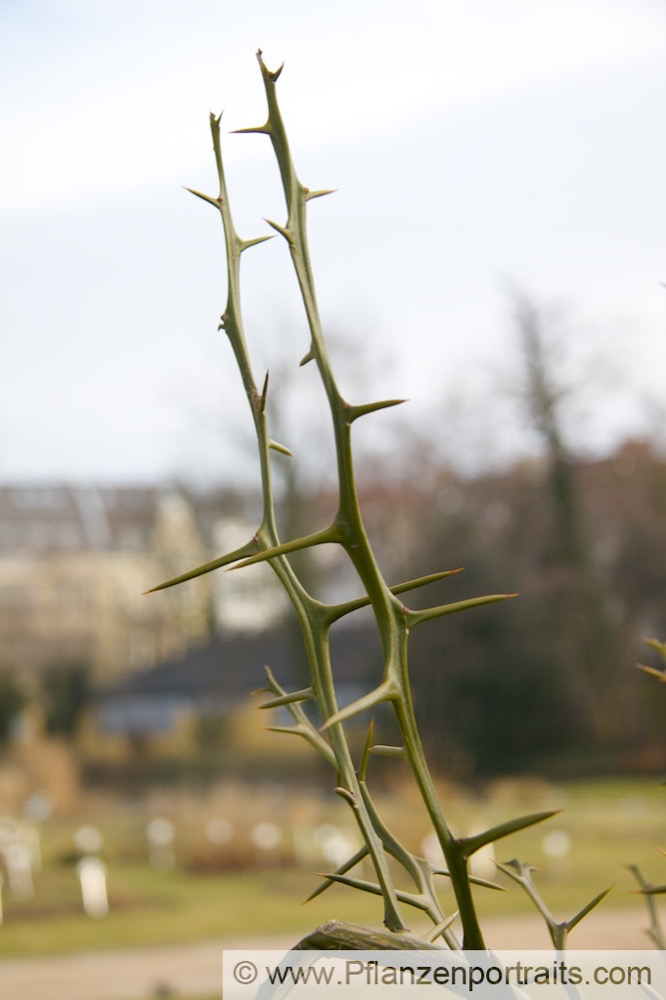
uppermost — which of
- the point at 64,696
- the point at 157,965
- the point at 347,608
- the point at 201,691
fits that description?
the point at 347,608

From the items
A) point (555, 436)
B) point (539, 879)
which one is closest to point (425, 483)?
point (555, 436)

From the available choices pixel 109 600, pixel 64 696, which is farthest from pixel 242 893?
pixel 109 600

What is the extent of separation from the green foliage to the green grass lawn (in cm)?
788

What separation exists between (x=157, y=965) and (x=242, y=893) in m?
3.14

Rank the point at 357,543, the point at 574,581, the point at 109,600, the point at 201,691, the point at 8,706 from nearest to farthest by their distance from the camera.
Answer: the point at 357,543
the point at 574,581
the point at 8,706
the point at 201,691
the point at 109,600

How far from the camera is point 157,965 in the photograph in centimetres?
892

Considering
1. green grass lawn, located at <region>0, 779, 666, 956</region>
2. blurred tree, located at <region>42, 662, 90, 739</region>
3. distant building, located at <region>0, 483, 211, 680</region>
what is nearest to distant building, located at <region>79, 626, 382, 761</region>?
blurred tree, located at <region>42, 662, 90, 739</region>

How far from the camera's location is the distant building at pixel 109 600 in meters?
29.3

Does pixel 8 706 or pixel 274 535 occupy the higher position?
pixel 274 535

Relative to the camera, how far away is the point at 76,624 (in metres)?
34.2

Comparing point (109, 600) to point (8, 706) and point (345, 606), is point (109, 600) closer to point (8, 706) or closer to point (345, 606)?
point (8, 706)

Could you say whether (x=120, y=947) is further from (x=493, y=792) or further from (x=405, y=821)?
(x=493, y=792)

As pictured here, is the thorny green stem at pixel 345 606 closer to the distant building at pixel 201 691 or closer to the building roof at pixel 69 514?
the distant building at pixel 201 691

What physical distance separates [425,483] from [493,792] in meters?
8.52
